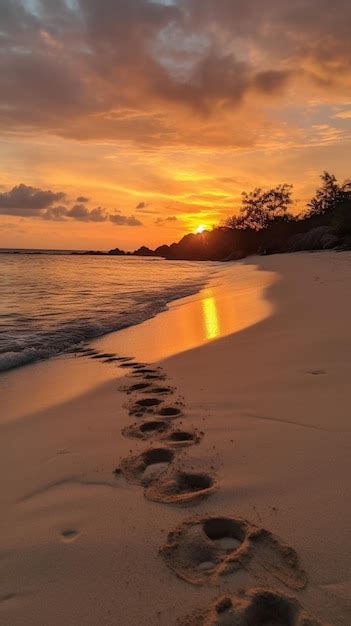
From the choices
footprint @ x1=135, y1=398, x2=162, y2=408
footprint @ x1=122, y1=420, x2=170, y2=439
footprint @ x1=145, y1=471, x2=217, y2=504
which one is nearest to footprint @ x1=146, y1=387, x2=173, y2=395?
footprint @ x1=135, y1=398, x2=162, y2=408

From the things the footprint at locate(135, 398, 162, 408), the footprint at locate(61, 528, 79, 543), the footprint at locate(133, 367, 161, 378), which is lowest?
the footprint at locate(133, 367, 161, 378)

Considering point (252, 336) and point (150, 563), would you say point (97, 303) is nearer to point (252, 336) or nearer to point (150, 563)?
point (252, 336)

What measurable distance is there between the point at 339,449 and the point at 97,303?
9806mm

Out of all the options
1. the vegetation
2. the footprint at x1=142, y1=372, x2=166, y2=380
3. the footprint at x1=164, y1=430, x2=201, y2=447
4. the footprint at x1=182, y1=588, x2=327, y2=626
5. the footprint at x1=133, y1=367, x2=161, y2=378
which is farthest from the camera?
the vegetation

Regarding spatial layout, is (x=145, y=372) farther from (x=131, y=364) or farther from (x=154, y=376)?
(x=131, y=364)

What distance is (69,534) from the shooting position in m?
1.87

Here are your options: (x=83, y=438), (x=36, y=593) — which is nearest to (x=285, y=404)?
(x=83, y=438)

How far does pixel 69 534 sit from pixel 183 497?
55 centimetres

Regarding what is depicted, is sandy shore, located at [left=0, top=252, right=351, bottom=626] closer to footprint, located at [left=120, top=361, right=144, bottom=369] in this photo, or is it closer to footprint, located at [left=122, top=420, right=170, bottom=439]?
footprint, located at [left=122, top=420, right=170, bottom=439]

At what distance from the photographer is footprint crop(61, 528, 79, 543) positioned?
6.01 ft

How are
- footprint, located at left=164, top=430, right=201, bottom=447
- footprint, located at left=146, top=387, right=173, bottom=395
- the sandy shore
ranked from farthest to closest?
1. footprint, located at left=146, top=387, right=173, bottom=395
2. footprint, located at left=164, top=430, right=201, bottom=447
3. the sandy shore

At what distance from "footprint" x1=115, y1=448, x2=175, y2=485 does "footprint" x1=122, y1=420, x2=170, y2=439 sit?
0.27 m

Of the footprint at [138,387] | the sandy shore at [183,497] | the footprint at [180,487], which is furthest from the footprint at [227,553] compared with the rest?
the footprint at [138,387]

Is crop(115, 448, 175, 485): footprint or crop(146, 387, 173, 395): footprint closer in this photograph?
crop(115, 448, 175, 485): footprint
